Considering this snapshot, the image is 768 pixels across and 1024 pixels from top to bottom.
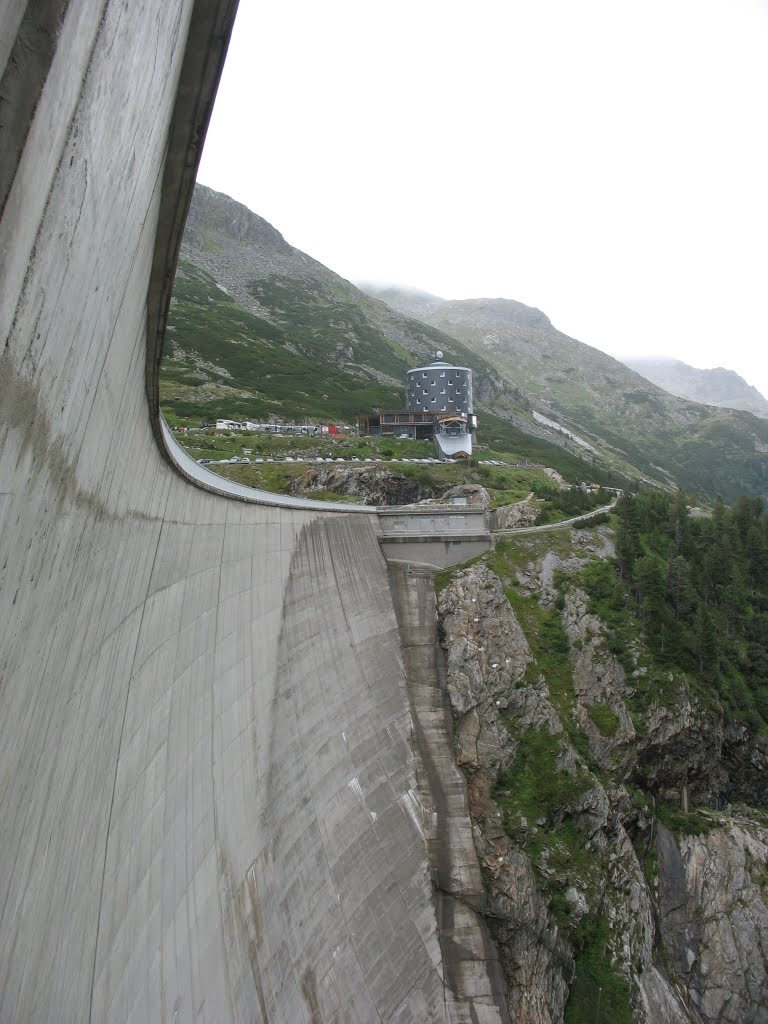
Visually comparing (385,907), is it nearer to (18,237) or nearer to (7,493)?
(7,493)

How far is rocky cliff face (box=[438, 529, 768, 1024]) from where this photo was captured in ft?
73.2

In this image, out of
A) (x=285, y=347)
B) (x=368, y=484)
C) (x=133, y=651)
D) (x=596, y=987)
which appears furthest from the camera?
(x=285, y=347)

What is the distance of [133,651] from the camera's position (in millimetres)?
8312

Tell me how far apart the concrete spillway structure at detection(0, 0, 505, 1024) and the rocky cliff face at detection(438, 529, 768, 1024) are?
254 inches

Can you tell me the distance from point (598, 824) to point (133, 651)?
24641 millimetres

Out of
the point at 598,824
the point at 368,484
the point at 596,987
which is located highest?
the point at 368,484

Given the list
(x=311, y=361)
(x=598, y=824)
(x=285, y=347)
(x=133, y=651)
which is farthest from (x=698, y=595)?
(x=285, y=347)

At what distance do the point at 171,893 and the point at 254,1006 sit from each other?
4872 mm

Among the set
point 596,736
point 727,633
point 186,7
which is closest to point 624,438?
point 727,633

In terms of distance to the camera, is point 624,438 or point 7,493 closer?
point 7,493

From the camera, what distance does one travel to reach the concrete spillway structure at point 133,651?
324 centimetres

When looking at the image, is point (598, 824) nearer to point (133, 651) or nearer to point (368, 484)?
point (133, 651)

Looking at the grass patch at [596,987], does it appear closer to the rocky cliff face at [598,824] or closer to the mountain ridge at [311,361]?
the rocky cliff face at [598,824]

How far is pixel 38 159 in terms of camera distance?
9.02 feet
